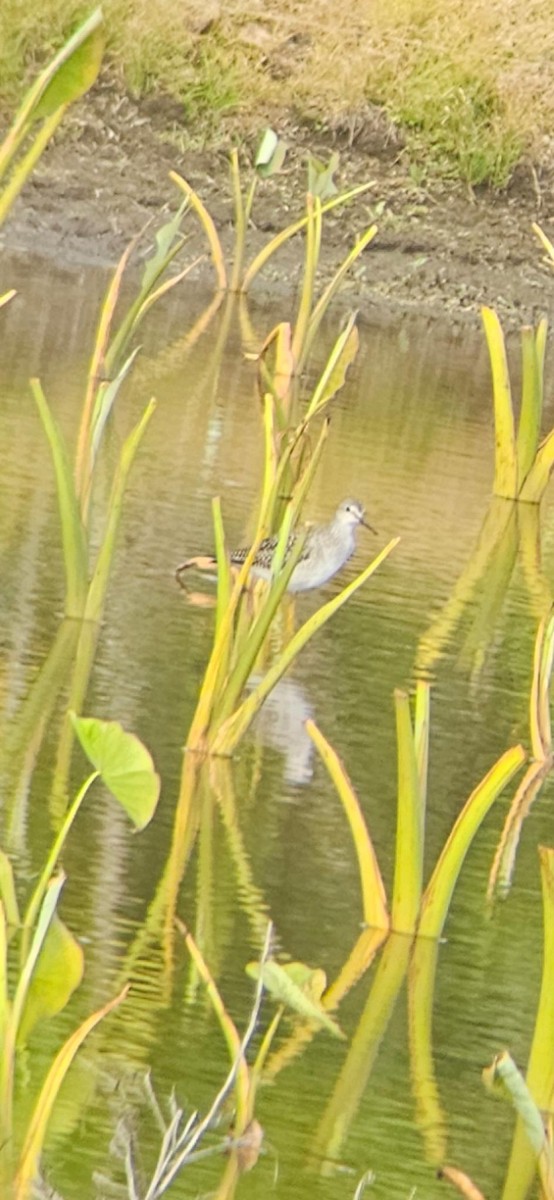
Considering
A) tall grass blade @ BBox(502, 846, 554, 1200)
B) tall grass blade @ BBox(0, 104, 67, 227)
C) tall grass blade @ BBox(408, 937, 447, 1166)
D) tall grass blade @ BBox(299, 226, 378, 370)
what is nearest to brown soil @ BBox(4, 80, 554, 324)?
tall grass blade @ BBox(299, 226, 378, 370)

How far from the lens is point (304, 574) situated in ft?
26.1

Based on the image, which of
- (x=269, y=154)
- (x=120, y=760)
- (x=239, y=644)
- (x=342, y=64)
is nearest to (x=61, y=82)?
(x=120, y=760)

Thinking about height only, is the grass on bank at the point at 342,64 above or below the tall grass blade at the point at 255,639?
above

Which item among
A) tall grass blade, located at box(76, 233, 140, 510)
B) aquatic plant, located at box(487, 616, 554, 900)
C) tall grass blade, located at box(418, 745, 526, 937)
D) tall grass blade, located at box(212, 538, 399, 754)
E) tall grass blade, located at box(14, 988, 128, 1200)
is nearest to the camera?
tall grass blade, located at box(14, 988, 128, 1200)

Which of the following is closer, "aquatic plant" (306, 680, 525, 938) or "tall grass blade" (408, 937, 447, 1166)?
"tall grass blade" (408, 937, 447, 1166)

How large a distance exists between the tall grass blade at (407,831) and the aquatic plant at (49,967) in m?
1.07

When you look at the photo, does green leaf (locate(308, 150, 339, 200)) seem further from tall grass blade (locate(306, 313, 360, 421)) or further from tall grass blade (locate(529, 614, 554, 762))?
tall grass blade (locate(529, 614, 554, 762))

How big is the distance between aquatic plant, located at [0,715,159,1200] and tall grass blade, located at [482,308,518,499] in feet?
21.1

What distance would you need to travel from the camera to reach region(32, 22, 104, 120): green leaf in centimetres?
425

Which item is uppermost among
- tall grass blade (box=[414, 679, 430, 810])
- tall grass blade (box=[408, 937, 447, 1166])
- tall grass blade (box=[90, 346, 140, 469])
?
tall grass blade (box=[90, 346, 140, 469])

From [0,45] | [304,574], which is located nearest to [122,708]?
[304,574]

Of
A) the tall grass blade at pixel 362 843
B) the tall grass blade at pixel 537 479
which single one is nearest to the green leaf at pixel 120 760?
the tall grass blade at pixel 362 843

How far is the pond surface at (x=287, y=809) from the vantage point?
13.9 ft

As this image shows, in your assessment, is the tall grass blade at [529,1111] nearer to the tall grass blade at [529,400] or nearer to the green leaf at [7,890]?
the green leaf at [7,890]
